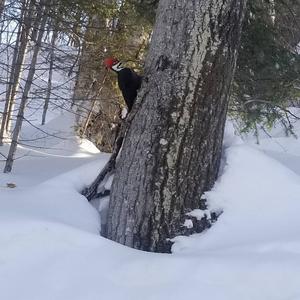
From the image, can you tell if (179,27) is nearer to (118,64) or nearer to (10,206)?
(118,64)

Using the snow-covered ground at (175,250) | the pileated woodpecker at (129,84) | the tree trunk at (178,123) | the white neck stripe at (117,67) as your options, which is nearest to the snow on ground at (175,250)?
the snow-covered ground at (175,250)

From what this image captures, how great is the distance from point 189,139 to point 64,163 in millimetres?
4654

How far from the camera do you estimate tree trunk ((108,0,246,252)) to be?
2955mm

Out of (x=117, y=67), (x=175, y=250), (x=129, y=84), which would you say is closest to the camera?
(x=175, y=250)

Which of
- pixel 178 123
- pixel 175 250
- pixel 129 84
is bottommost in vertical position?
pixel 175 250

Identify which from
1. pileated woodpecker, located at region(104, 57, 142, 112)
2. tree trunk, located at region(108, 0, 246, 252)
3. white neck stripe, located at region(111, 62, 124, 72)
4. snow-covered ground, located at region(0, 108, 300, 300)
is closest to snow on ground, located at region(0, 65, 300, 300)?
snow-covered ground, located at region(0, 108, 300, 300)

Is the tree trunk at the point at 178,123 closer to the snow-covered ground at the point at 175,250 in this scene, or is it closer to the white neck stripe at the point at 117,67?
the snow-covered ground at the point at 175,250

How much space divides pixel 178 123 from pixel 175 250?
2.47 feet

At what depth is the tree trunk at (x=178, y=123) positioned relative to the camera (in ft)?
9.70

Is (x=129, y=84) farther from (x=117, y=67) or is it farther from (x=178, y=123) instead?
(x=178, y=123)

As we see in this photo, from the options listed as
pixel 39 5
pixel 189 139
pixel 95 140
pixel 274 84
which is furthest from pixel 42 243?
pixel 95 140

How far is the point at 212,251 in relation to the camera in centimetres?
261

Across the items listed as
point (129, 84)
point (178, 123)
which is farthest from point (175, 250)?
point (129, 84)

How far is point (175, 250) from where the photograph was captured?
2.87 m
